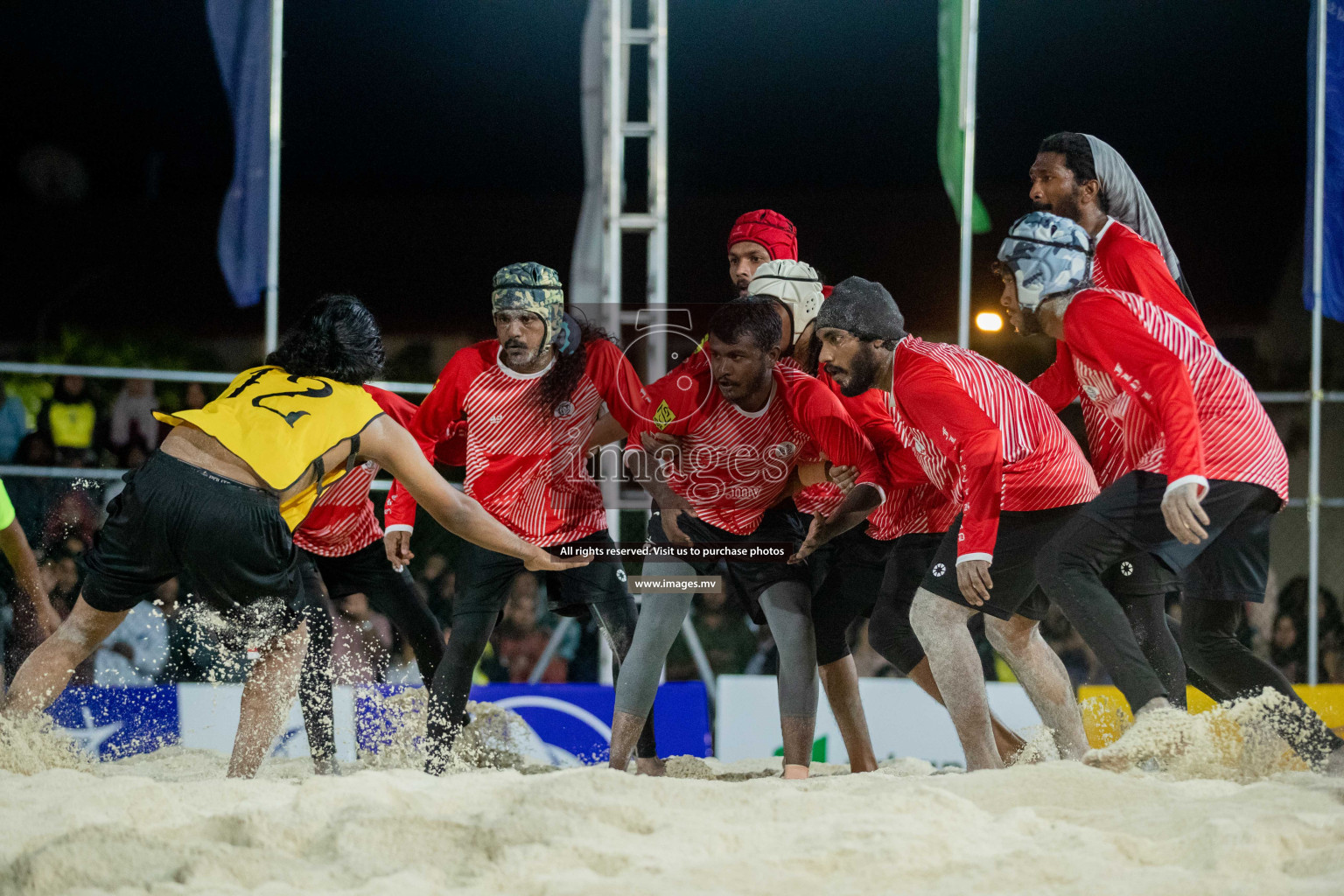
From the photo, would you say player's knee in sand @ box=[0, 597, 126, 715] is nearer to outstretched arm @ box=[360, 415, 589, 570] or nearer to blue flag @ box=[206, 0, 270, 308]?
outstretched arm @ box=[360, 415, 589, 570]

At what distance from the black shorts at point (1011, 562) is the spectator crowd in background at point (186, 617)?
924mm

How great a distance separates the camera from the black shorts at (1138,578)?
152 inches

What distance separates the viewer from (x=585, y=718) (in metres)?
5.40

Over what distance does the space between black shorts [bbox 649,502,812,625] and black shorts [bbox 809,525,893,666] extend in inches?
3.5

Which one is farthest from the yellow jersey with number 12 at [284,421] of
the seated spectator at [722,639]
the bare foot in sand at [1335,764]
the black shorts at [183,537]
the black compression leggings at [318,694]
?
the seated spectator at [722,639]

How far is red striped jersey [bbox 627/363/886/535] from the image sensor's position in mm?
4273

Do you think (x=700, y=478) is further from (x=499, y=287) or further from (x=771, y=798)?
(x=771, y=798)

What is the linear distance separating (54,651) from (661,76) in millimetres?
3397

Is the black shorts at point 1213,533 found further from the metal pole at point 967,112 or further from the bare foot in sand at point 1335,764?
the metal pole at point 967,112

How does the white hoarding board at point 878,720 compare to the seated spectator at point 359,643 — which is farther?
the white hoarding board at point 878,720

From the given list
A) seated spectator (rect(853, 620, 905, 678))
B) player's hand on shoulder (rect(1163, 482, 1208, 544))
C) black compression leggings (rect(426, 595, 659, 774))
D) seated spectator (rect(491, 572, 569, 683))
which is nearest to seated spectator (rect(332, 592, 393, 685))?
black compression leggings (rect(426, 595, 659, 774))

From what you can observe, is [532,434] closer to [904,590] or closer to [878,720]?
[904,590]

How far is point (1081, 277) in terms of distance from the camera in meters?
3.93

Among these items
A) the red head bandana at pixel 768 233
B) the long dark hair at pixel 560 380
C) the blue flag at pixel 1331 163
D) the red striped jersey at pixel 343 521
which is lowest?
the red striped jersey at pixel 343 521
